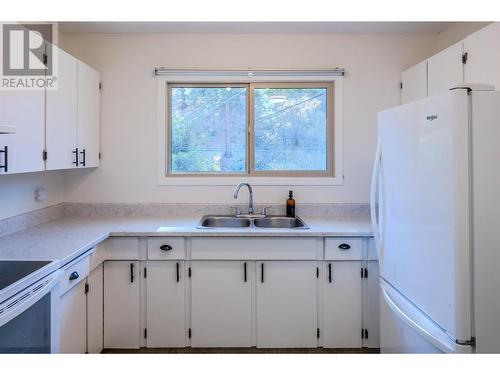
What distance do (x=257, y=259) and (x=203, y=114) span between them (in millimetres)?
1338

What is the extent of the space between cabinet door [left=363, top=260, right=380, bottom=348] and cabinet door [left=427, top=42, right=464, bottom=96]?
1217mm

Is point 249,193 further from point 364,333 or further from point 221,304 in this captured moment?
point 364,333

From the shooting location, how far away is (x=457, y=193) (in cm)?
134

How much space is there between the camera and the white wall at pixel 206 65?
112 inches

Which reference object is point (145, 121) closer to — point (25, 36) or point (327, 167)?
point (25, 36)

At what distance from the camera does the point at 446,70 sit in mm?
2240

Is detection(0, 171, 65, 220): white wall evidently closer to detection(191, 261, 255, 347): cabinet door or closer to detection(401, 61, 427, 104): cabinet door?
detection(191, 261, 255, 347): cabinet door

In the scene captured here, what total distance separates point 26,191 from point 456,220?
256cm

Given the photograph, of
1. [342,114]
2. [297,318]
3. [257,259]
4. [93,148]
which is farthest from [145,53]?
[297,318]

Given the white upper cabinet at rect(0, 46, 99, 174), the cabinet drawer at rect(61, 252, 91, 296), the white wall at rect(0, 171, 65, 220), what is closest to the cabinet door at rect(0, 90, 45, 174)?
the white upper cabinet at rect(0, 46, 99, 174)

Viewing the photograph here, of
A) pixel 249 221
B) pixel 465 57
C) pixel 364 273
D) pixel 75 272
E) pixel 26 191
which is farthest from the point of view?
pixel 249 221

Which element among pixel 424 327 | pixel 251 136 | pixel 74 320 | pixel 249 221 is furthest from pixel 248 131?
pixel 424 327

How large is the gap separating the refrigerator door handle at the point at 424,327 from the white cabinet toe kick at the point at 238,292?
53 cm

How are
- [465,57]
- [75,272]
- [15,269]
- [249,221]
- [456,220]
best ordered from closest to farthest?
[456,220]
[15,269]
[75,272]
[465,57]
[249,221]
